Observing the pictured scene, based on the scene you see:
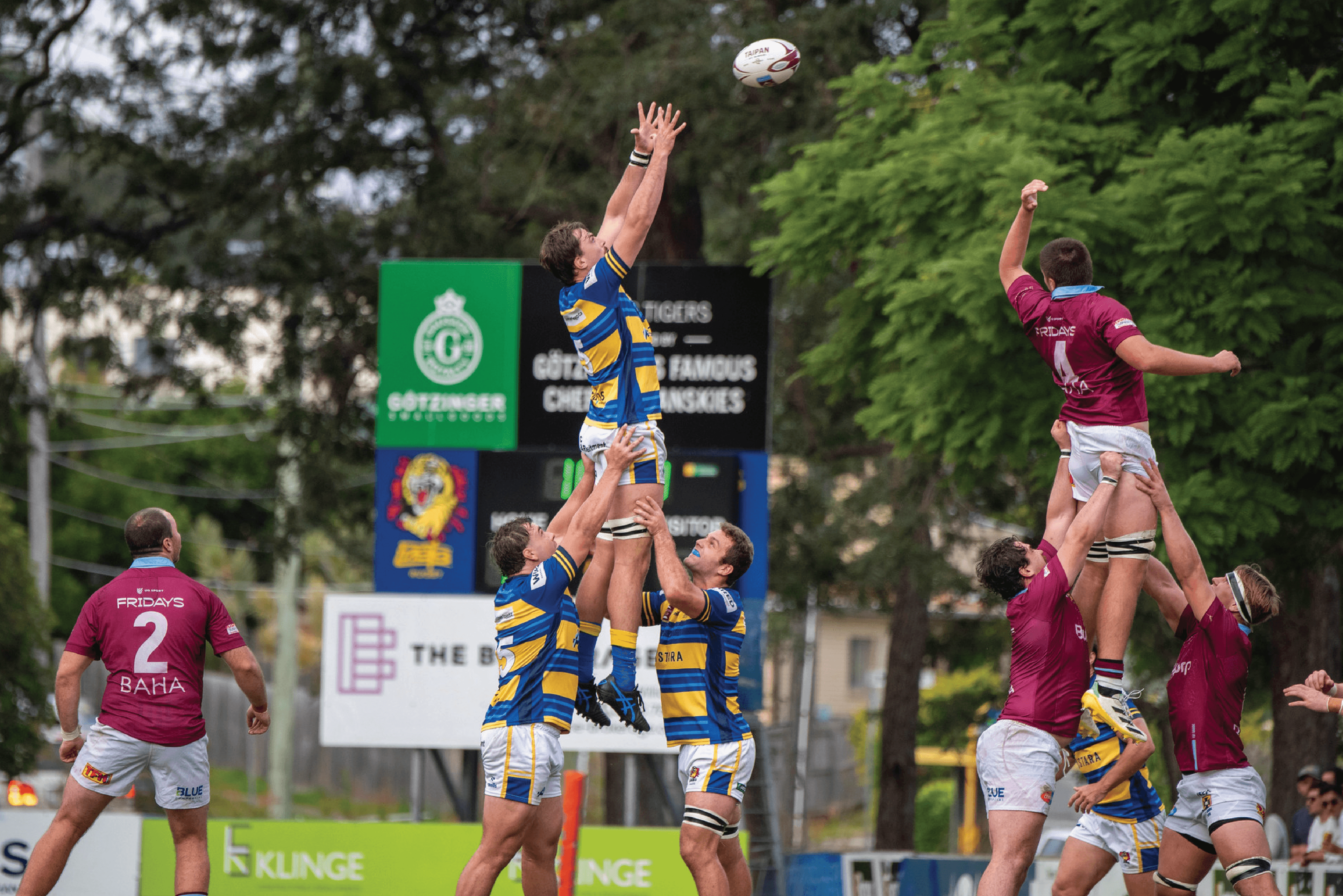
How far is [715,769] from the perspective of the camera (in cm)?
716

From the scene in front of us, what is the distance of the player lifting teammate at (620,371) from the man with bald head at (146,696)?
1.89 m

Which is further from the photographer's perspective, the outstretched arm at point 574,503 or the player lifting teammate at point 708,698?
the outstretched arm at point 574,503

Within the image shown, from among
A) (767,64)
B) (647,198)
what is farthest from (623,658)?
(767,64)

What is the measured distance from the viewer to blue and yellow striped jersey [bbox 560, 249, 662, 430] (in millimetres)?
7145

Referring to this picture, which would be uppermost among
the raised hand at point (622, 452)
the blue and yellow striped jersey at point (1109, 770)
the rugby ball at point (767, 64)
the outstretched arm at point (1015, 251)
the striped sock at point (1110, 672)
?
the rugby ball at point (767, 64)

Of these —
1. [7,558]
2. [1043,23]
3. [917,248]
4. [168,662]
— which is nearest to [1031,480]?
[917,248]

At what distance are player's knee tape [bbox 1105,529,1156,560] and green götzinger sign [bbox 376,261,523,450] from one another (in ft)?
24.8

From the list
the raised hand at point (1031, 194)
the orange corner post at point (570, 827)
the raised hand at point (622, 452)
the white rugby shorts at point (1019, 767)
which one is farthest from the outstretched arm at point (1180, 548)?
the orange corner post at point (570, 827)

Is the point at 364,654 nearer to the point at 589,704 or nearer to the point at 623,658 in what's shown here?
the point at 589,704

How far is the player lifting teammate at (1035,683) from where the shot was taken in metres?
6.83

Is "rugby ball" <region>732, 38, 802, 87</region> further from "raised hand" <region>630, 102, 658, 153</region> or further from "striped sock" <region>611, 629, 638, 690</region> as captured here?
"striped sock" <region>611, 629, 638, 690</region>

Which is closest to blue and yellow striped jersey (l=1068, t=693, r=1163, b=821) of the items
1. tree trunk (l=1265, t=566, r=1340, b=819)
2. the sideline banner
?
the sideline banner

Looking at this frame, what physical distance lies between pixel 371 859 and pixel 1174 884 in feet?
20.4

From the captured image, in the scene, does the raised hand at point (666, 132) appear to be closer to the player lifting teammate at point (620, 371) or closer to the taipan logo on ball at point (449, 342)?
the player lifting teammate at point (620, 371)
